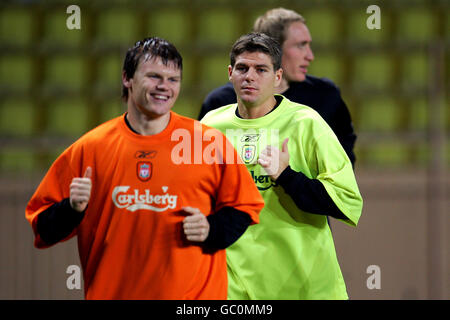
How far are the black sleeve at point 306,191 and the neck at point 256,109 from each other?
9.2 inches

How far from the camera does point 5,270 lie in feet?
13.6

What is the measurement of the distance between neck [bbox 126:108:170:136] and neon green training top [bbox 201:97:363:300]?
1.19 feet

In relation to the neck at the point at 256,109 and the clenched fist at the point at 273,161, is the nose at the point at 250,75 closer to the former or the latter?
the neck at the point at 256,109

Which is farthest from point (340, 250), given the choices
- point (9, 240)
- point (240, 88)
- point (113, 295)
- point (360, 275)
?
point (113, 295)

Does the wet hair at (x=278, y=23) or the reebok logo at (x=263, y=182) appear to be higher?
the wet hair at (x=278, y=23)

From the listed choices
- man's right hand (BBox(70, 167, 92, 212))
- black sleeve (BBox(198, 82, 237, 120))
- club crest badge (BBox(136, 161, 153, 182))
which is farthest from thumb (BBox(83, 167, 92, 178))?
black sleeve (BBox(198, 82, 237, 120))

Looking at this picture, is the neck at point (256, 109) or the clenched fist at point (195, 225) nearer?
the clenched fist at point (195, 225)

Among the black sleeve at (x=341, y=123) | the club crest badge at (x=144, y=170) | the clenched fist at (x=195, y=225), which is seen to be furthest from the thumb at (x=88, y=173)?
the black sleeve at (x=341, y=123)

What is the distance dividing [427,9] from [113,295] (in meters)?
4.35

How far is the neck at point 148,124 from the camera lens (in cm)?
184

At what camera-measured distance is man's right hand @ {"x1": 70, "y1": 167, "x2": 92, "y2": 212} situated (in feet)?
5.57

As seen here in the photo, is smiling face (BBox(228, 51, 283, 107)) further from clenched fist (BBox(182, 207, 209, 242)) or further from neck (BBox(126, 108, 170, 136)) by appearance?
clenched fist (BBox(182, 207, 209, 242))
